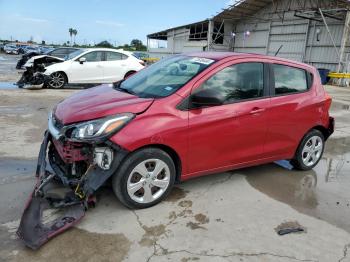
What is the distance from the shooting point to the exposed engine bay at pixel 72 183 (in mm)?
3270

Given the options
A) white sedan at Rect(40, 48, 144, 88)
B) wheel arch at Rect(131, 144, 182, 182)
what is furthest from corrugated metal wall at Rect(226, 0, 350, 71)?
wheel arch at Rect(131, 144, 182, 182)

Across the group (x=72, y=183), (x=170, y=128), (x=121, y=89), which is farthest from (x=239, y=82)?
(x=72, y=183)

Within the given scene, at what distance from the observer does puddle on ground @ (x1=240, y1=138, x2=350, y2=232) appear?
13.5ft

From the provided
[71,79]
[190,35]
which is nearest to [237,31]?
[190,35]

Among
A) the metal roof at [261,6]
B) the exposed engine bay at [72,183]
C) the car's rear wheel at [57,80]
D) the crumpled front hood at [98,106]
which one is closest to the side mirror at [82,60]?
the car's rear wheel at [57,80]

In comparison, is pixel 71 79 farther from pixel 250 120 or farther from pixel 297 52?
pixel 297 52

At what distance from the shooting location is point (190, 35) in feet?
125

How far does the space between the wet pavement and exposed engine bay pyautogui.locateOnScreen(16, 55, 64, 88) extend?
7.76 metres

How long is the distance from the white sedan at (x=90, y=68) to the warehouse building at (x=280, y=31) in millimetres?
11799

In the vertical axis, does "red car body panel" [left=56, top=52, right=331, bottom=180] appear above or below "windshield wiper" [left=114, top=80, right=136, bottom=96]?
below

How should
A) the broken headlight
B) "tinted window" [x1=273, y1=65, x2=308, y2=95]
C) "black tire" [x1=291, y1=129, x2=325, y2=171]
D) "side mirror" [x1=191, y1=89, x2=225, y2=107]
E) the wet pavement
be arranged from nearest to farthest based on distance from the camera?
the wet pavement < the broken headlight < "side mirror" [x1=191, y1=89, x2=225, y2=107] < "tinted window" [x1=273, y1=65, x2=308, y2=95] < "black tire" [x1=291, y1=129, x2=325, y2=171]

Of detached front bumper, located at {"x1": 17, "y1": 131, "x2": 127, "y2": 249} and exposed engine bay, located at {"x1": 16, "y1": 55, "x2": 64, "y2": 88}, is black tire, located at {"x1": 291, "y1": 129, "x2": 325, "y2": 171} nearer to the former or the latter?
detached front bumper, located at {"x1": 17, "y1": 131, "x2": 127, "y2": 249}

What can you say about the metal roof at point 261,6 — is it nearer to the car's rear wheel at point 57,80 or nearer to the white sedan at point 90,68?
the white sedan at point 90,68

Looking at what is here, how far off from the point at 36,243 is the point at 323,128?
170 inches
